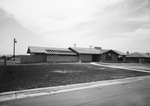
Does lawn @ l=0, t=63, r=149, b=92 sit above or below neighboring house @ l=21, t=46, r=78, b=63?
below

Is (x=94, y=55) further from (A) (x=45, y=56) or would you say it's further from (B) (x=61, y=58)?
(A) (x=45, y=56)

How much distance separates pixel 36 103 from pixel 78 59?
31.5 meters

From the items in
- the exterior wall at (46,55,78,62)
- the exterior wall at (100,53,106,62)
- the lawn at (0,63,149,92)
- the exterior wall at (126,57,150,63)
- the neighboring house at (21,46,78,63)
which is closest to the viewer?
the lawn at (0,63,149,92)

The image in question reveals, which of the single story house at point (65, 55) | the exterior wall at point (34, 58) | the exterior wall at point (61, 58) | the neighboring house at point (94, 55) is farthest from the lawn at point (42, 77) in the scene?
the neighboring house at point (94, 55)

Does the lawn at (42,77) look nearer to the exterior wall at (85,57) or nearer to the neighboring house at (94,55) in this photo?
the exterior wall at (85,57)

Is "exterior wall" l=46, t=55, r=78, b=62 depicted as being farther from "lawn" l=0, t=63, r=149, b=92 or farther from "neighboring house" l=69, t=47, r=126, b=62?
"lawn" l=0, t=63, r=149, b=92

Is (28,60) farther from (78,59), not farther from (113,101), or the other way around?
(113,101)

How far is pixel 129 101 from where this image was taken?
17.4 feet

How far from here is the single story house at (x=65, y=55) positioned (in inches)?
1203

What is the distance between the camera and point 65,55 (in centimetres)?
3425

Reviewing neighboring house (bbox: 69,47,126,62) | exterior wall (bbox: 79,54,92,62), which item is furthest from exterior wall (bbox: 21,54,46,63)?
exterior wall (bbox: 79,54,92,62)

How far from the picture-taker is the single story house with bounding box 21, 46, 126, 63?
100 ft

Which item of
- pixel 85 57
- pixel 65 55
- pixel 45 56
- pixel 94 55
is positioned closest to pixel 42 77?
pixel 45 56

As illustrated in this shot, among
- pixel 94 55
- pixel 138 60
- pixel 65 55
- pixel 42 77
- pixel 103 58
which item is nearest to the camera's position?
pixel 42 77
